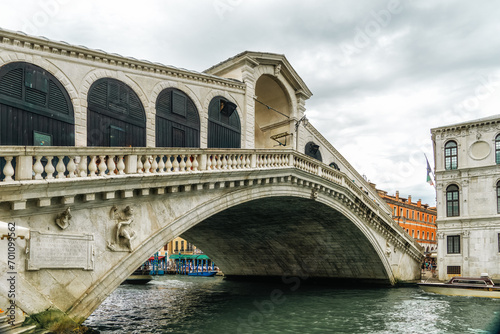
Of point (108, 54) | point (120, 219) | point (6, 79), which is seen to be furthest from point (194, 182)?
point (6, 79)

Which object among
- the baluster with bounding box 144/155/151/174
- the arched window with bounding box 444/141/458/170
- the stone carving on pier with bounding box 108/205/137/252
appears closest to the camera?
the stone carving on pier with bounding box 108/205/137/252

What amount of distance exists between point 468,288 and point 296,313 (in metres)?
9.60

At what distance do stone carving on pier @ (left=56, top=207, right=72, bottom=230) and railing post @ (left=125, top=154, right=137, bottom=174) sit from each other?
1.76m

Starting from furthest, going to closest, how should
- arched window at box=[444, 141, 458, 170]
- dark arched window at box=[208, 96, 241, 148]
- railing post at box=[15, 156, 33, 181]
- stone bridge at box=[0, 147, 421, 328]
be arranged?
1. arched window at box=[444, 141, 458, 170]
2. dark arched window at box=[208, 96, 241, 148]
3. stone bridge at box=[0, 147, 421, 328]
4. railing post at box=[15, 156, 33, 181]

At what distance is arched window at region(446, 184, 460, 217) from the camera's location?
2800 cm

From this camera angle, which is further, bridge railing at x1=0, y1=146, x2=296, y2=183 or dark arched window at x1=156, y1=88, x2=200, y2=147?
dark arched window at x1=156, y1=88, x2=200, y2=147

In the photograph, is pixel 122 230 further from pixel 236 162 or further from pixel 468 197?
pixel 468 197

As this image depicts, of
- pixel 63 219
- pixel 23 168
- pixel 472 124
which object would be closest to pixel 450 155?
pixel 472 124

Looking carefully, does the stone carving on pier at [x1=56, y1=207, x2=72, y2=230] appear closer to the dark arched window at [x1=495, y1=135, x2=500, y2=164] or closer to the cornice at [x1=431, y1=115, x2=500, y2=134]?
the cornice at [x1=431, y1=115, x2=500, y2=134]

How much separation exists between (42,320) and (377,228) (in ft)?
67.3

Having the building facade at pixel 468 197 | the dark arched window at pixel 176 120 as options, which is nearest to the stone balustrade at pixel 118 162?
the dark arched window at pixel 176 120

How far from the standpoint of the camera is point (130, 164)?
1103 centimetres

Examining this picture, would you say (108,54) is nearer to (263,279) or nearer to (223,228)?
(223,228)

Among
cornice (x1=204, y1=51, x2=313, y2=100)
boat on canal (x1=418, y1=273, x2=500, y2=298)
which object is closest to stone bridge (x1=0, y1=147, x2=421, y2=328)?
cornice (x1=204, y1=51, x2=313, y2=100)
